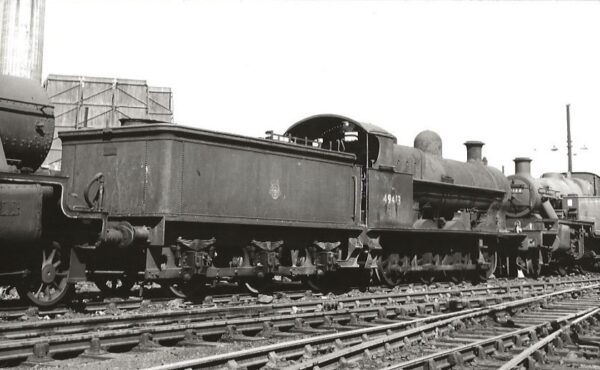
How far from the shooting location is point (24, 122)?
26.7 ft

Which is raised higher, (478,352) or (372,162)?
(372,162)

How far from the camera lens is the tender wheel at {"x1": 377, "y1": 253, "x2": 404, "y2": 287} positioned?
1317cm

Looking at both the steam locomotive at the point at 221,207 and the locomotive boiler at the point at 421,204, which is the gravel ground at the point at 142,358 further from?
the locomotive boiler at the point at 421,204

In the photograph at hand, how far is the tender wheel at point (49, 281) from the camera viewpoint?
8102 mm

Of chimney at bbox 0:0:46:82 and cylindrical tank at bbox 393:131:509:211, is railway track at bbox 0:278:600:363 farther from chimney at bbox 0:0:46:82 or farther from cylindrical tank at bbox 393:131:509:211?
chimney at bbox 0:0:46:82

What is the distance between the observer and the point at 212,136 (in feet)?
32.1

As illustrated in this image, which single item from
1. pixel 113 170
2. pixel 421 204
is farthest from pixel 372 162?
pixel 113 170

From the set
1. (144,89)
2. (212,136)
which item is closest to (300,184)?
(212,136)

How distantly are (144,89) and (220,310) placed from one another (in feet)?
76.3

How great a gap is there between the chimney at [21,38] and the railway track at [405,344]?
34.1 feet

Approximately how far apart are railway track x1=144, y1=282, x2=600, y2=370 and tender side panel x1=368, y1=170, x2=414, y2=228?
3.59 metres

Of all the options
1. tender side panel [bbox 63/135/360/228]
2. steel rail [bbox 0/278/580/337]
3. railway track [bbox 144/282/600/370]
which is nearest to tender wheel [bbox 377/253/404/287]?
steel rail [bbox 0/278/580/337]

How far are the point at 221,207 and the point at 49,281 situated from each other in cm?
283

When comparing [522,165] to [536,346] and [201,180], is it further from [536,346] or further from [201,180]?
[536,346]
